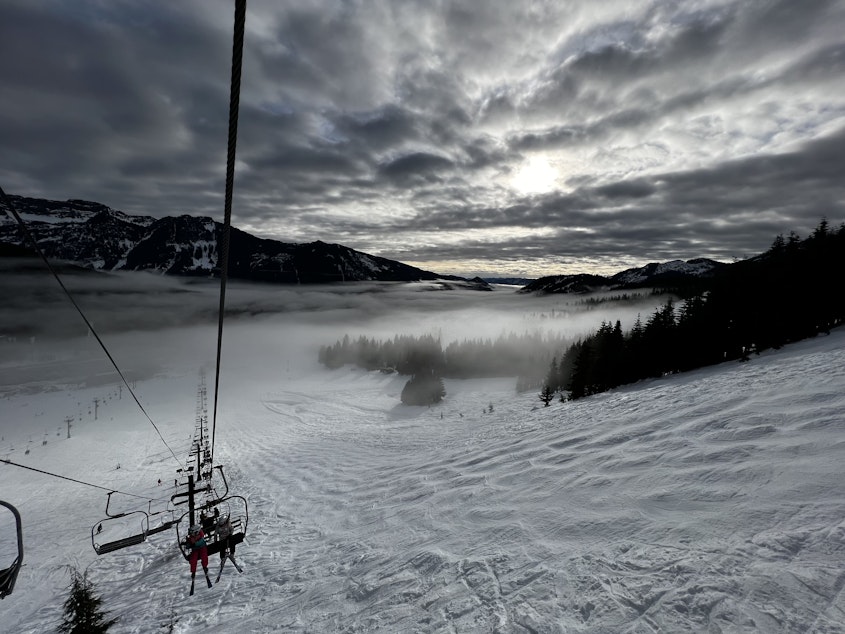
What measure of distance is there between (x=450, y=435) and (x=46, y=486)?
66.3 meters

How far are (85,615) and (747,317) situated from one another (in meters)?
57.4

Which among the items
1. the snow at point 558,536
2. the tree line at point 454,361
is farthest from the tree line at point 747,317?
the tree line at point 454,361

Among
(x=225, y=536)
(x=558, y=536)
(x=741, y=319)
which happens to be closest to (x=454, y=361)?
(x=741, y=319)

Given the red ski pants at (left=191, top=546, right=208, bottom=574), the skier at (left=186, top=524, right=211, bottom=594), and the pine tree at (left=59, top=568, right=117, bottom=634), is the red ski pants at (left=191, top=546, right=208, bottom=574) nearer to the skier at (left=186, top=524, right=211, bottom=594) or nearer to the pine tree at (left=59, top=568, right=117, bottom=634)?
the skier at (left=186, top=524, right=211, bottom=594)

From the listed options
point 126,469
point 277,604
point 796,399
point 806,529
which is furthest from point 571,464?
point 126,469

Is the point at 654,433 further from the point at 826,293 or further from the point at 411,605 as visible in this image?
the point at 826,293

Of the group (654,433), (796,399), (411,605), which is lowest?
(411,605)

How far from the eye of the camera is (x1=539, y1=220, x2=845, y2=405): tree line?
33156mm

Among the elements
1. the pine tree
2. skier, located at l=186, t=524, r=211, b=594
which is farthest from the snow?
skier, located at l=186, t=524, r=211, b=594

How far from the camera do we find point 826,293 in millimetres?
32500

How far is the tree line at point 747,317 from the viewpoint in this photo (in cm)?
3316

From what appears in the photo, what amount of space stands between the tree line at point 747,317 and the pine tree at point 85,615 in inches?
1883

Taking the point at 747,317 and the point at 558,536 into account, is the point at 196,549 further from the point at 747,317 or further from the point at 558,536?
the point at 747,317

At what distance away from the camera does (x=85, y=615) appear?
1734 cm
